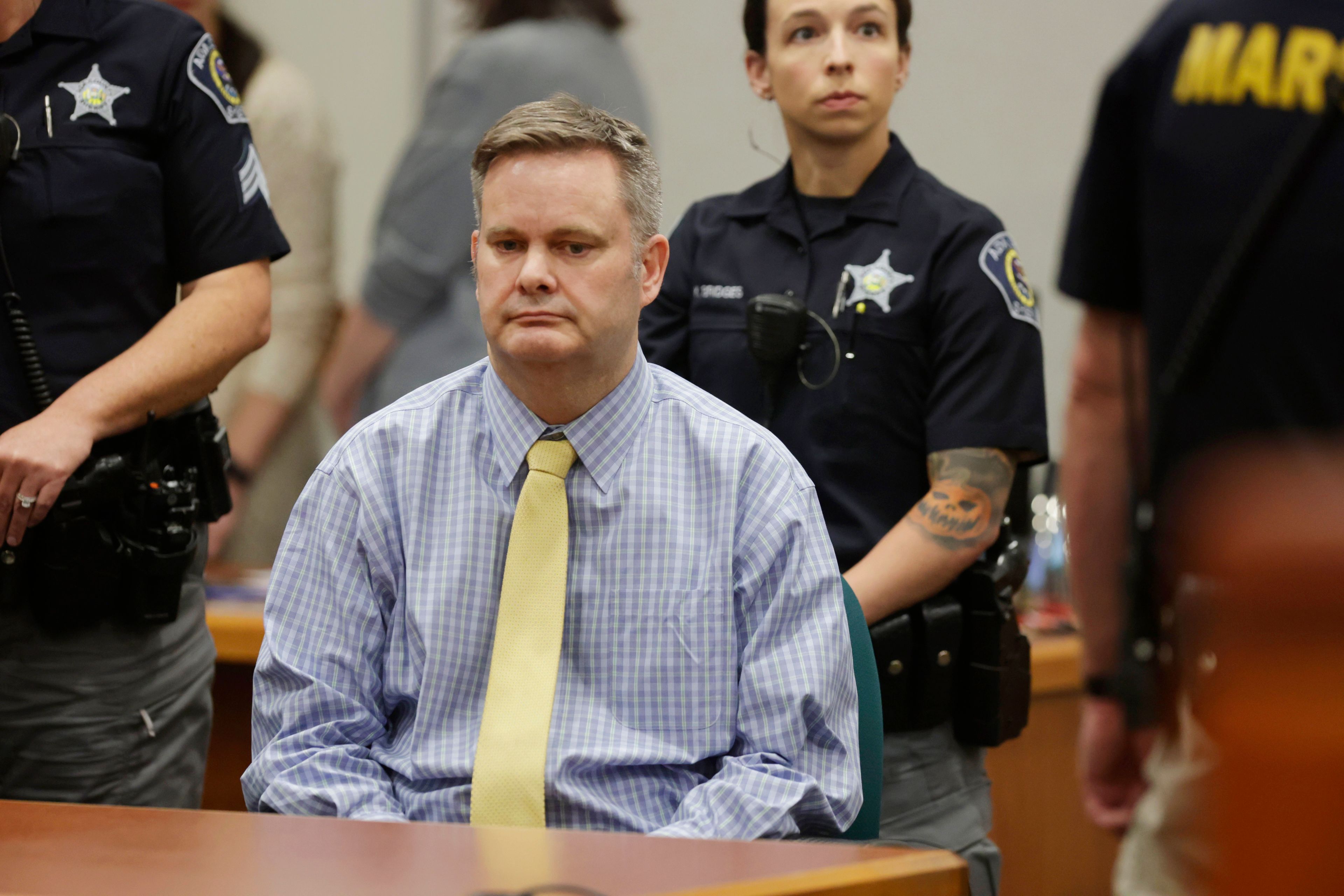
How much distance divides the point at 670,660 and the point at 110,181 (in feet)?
3.15

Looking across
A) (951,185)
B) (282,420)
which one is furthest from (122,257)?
(951,185)

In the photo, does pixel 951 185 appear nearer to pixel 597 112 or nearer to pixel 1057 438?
pixel 1057 438

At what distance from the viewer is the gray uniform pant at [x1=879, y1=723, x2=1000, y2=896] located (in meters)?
2.07

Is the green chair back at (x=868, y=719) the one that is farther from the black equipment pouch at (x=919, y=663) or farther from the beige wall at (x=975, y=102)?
the beige wall at (x=975, y=102)

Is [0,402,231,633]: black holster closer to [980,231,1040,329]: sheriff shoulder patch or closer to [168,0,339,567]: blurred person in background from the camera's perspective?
[980,231,1040,329]: sheriff shoulder patch

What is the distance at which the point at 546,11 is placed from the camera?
9.32ft

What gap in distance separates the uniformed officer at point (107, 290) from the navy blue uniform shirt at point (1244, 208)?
131cm

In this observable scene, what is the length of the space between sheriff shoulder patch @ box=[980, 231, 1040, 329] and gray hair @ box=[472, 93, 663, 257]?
1.77 feet

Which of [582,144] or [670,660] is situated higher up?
[582,144]

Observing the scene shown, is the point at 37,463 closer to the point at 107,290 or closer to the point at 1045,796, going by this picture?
the point at 107,290

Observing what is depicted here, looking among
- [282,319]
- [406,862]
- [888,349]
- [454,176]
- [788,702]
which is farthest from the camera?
[282,319]

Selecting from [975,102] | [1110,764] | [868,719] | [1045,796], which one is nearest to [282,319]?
[975,102]

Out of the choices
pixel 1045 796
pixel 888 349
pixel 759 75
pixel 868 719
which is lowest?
pixel 1045 796

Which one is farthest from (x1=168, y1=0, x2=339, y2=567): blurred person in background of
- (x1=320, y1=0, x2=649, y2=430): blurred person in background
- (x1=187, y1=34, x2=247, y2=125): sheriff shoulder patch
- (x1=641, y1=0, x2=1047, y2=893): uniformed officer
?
(x1=641, y1=0, x2=1047, y2=893): uniformed officer
